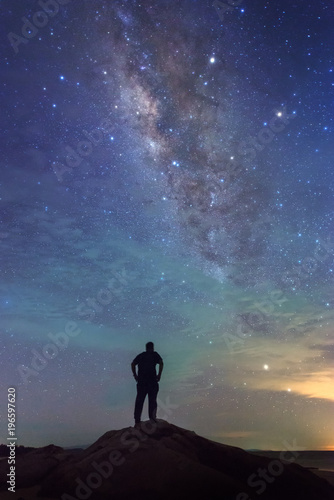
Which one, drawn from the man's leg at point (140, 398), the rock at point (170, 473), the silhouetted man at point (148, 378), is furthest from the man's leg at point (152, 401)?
Result: the rock at point (170, 473)

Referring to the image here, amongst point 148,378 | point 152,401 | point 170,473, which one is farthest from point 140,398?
point 170,473

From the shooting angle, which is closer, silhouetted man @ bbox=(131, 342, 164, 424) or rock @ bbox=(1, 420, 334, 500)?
rock @ bbox=(1, 420, 334, 500)

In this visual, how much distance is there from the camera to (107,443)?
8828mm

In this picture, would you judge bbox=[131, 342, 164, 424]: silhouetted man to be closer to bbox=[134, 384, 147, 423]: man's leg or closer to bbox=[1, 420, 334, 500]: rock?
bbox=[134, 384, 147, 423]: man's leg

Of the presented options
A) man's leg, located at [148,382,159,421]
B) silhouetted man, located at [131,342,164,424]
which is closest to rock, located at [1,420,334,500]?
man's leg, located at [148,382,159,421]

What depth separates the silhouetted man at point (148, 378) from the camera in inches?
382

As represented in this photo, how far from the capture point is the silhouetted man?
31.8 feet

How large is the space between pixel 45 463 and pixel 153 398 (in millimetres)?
2916

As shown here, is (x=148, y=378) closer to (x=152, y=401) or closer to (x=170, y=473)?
(x=152, y=401)

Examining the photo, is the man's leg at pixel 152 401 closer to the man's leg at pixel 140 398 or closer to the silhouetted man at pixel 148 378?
the silhouetted man at pixel 148 378

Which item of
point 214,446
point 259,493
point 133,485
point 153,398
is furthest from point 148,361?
point 259,493

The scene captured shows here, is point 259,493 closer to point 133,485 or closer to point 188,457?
point 188,457

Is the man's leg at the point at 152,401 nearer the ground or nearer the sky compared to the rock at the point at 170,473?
nearer the sky

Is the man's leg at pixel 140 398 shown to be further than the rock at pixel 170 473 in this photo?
Yes
